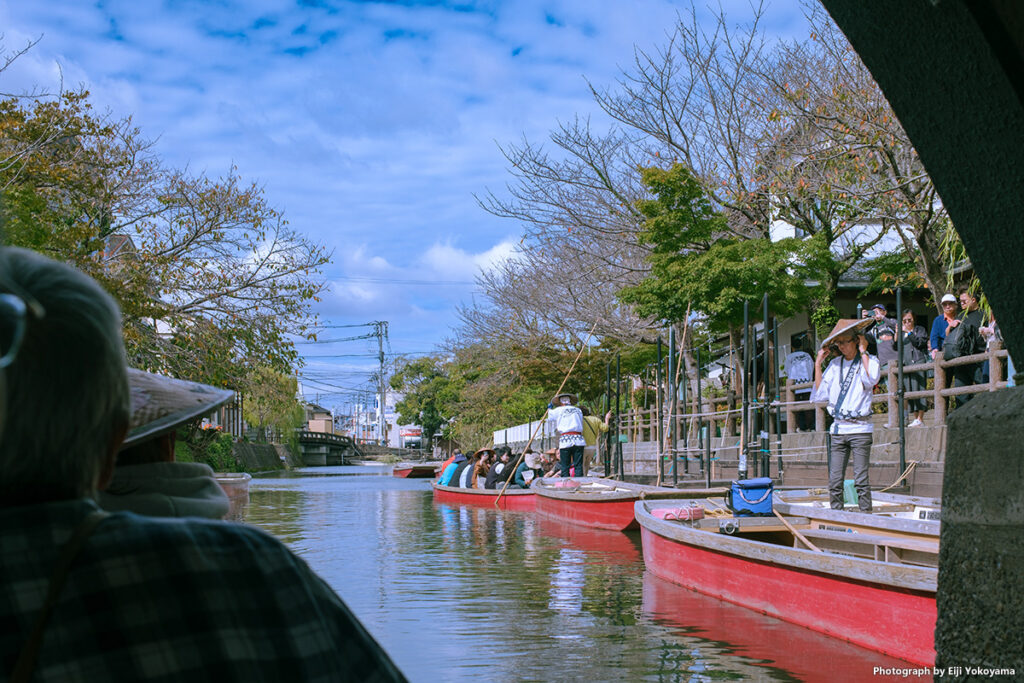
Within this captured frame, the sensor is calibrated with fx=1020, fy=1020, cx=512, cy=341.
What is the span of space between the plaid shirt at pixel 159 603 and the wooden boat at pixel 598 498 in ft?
39.5

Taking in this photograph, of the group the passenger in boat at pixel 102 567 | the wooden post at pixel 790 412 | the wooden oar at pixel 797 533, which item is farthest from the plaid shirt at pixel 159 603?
the wooden post at pixel 790 412

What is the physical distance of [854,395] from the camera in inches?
336

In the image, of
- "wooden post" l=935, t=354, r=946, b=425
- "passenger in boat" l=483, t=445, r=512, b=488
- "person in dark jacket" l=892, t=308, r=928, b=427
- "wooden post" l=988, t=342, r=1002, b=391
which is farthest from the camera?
A: "passenger in boat" l=483, t=445, r=512, b=488

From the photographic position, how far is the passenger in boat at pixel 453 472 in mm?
24953

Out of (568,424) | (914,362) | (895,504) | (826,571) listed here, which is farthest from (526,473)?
(826,571)

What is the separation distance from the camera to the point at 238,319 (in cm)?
2022

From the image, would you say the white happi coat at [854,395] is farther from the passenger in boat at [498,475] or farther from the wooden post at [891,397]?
the passenger in boat at [498,475]

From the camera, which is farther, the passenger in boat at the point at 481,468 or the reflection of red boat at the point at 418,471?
the reflection of red boat at the point at 418,471

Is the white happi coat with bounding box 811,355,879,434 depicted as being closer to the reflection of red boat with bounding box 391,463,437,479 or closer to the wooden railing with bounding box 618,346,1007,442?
the wooden railing with bounding box 618,346,1007,442

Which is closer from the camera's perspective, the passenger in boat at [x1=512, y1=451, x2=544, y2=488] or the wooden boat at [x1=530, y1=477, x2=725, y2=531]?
the wooden boat at [x1=530, y1=477, x2=725, y2=531]

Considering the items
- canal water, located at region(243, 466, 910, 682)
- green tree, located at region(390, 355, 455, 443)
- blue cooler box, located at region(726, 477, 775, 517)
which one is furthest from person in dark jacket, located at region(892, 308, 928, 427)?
green tree, located at region(390, 355, 455, 443)

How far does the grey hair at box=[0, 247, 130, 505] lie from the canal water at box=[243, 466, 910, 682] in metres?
5.60

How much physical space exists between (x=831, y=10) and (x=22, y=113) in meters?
16.0

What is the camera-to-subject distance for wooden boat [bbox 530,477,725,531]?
13.3 m
